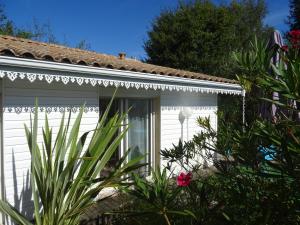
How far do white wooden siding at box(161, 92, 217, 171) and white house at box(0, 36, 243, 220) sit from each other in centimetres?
3

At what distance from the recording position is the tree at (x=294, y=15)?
2828 centimetres

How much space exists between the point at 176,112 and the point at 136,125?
198cm

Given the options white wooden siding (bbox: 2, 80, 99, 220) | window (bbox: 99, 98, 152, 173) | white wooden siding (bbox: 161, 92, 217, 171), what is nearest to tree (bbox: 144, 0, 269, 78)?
white wooden siding (bbox: 161, 92, 217, 171)

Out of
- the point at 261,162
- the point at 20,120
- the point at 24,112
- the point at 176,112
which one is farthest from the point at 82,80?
the point at 176,112

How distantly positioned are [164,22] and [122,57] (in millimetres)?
12576

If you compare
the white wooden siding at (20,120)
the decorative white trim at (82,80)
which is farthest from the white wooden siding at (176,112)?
the white wooden siding at (20,120)

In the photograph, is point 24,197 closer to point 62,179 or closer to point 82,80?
point 62,179

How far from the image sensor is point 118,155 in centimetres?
1018

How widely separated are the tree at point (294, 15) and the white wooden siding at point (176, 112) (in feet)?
59.2

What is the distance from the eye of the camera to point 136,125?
10797 mm

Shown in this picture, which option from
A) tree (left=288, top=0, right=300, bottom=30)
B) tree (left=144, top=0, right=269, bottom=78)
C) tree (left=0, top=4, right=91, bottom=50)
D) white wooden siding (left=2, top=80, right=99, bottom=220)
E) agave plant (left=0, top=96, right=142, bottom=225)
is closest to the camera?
agave plant (left=0, top=96, right=142, bottom=225)

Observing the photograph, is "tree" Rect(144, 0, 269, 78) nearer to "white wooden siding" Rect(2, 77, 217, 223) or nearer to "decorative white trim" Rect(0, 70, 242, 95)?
"decorative white trim" Rect(0, 70, 242, 95)

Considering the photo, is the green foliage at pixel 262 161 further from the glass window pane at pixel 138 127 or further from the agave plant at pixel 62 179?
the glass window pane at pixel 138 127

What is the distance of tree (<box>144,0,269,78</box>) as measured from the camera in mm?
24812
